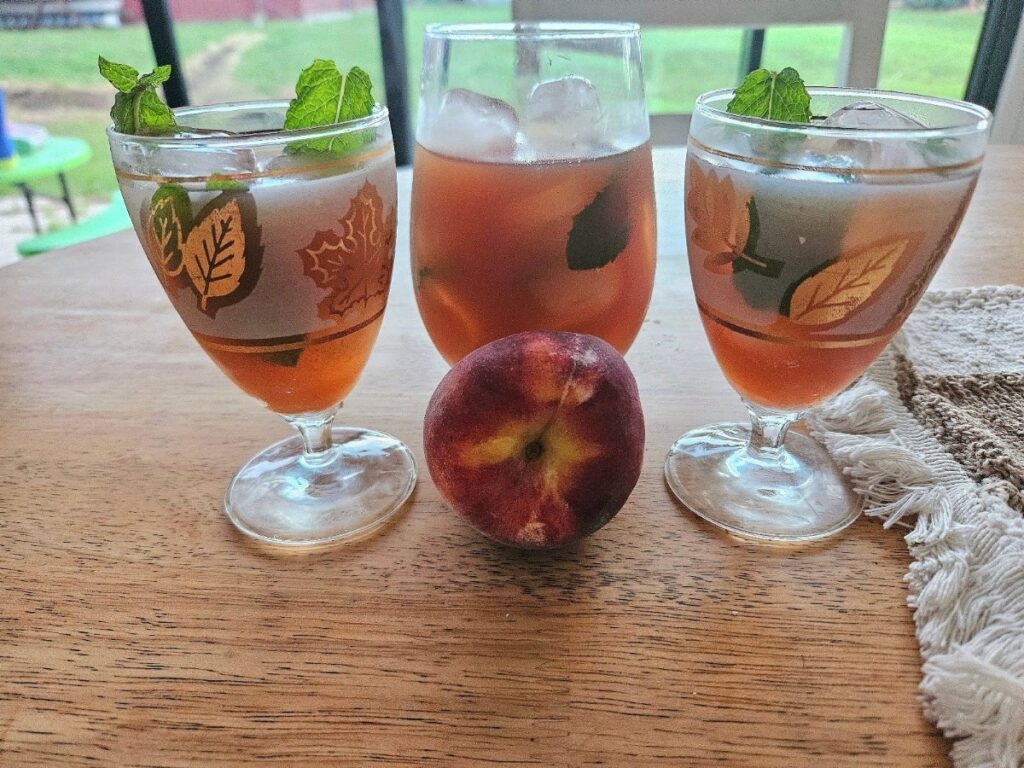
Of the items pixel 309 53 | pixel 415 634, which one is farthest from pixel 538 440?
pixel 309 53

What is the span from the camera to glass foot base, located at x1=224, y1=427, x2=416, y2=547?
1.51ft

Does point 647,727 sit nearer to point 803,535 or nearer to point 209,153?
point 803,535

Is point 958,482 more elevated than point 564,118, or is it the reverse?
point 564,118

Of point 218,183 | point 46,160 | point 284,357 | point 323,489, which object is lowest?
point 46,160

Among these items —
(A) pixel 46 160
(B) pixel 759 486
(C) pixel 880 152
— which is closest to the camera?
(C) pixel 880 152

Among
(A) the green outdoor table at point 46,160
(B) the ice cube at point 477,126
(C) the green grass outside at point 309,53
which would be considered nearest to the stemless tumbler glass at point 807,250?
(B) the ice cube at point 477,126

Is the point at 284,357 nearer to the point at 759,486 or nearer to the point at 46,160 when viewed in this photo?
the point at 759,486

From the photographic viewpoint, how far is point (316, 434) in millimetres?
516

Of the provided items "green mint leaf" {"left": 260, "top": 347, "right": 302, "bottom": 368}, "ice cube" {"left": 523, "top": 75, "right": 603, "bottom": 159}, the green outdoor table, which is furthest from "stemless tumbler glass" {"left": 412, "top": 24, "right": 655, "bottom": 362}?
the green outdoor table

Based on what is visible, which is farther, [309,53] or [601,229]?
[309,53]

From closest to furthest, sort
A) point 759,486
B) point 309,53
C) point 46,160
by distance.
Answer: point 759,486 → point 46,160 → point 309,53

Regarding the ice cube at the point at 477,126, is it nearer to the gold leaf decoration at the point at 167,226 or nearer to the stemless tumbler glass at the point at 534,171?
the stemless tumbler glass at the point at 534,171

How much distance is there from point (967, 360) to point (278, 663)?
52cm

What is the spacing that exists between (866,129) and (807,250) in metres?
0.06
